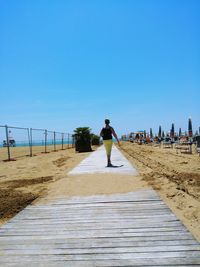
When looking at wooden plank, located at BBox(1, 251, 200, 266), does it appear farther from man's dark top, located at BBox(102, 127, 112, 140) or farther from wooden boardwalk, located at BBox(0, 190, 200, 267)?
man's dark top, located at BBox(102, 127, 112, 140)

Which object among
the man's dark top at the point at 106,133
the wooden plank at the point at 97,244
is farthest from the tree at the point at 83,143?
the wooden plank at the point at 97,244

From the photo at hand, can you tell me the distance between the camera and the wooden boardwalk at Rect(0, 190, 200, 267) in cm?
259

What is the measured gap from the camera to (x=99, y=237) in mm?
3135

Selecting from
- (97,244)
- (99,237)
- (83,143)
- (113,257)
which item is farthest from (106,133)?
(83,143)

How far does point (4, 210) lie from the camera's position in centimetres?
499

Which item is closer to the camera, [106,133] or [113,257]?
[113,257]

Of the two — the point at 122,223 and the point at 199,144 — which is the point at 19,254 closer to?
the point at 122,223

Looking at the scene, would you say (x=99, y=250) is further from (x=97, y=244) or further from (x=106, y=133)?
(x=106, y=133)

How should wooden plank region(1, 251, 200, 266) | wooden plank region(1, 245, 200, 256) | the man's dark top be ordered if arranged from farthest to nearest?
the man's dark top
wooden plank region(1, 245, 200, 256)
wooden plank region(1, 251, 200, 266)

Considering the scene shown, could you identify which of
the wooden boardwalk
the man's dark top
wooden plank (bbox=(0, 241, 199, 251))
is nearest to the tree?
the man's dark top

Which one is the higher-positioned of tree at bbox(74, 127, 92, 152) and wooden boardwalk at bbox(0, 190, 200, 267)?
tree at bbox(74, 127, 92, 152)

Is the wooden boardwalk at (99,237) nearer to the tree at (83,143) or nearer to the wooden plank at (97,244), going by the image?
the wooden plank at (97,244)

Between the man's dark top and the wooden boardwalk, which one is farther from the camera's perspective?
the man's dark top

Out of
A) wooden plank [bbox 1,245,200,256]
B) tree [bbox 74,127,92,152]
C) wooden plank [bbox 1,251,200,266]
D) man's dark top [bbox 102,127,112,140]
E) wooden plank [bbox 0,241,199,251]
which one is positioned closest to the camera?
wooden plank [bbox 1,251,200,266]
